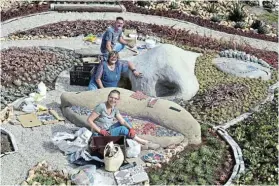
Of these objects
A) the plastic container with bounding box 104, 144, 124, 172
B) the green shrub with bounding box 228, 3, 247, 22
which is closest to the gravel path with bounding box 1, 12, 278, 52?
the green shrub with bounding box 228, 3, 247, 22

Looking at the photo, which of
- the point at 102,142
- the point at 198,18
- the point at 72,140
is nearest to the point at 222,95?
the point at 102,142

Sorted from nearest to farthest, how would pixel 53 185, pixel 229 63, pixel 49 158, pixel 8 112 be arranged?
1. pixel 53 185
2. pixel 49 158
3. pixel 8 112
4. pixel 229 63

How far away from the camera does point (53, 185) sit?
11.8 m

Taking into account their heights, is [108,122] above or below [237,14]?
below

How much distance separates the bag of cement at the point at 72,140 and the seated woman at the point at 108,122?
0.78 feet

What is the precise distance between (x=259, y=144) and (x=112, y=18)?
34.1 ft

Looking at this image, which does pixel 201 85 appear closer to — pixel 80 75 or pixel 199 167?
pixel 80 75

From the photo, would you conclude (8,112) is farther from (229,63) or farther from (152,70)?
(229,63)

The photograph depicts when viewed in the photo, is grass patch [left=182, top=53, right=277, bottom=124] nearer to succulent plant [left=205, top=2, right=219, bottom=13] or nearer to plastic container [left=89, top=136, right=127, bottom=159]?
plastic container [left=89, top=136, right=127, bottom=159]

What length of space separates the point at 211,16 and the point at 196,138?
435 inches

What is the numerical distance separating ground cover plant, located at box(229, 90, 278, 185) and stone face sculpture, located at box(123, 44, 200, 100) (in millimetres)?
1654

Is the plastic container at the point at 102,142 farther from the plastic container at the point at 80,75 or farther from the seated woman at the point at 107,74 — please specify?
the plastic container at the point at 80,75

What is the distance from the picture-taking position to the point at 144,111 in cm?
1369

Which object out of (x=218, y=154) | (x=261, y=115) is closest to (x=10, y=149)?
(x=218, y=154)
